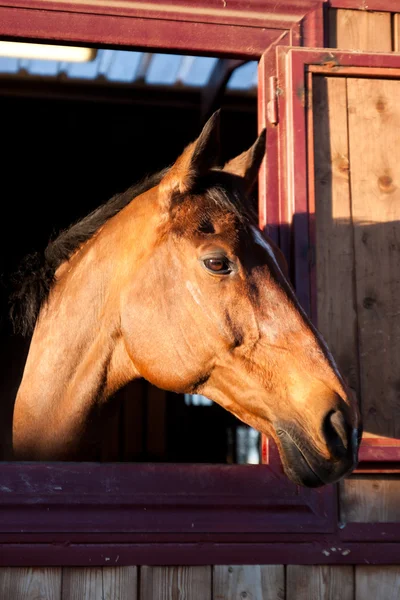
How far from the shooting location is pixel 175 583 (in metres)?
2.38

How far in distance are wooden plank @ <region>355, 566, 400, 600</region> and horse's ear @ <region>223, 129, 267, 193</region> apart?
1.37 metres

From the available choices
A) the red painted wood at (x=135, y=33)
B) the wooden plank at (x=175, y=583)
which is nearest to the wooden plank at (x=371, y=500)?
the wooden plank at (x=175, y=583)

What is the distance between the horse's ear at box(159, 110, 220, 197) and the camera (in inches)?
89.3

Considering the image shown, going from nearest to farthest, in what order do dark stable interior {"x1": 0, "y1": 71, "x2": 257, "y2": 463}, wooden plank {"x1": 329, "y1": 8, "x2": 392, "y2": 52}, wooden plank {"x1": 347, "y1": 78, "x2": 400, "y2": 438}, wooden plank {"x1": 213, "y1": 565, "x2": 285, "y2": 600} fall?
wooden plank {"x1": 213, "y1": 565, "x2": 285, "y2": 600} < wooden plank {"x1": 347, "y1": 78, "x2": 400, "y2": 438} < wooden plank {"x1": 329, "y1": 8, "x2": 392, "y2": 52} < dark stable interior {"x1": 0, "y1": 71, "x2": 257, "y2": 463}

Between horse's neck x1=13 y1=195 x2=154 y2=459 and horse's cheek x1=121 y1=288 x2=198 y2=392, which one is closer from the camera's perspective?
horse's cheek x1=121 y1=288 x2=198 y2=392

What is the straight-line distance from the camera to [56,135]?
577 centimetres

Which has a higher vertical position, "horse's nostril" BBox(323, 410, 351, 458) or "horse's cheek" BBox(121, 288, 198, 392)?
"horse's cheek" BBox(121, 288, 198, 392)

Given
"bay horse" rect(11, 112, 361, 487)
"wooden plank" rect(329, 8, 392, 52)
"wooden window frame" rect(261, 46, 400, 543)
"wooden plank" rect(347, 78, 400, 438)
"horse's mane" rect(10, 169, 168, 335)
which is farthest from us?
"wooden plank" rect(329, 8, 392, 52)

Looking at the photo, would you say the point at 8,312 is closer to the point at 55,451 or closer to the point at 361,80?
the point at 55,451

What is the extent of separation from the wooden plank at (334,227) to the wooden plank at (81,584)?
1102 millimetres

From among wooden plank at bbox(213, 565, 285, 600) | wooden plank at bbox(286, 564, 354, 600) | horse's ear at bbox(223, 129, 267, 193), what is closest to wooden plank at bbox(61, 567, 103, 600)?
wooden plank at bbox(213, 565, 285, 600)

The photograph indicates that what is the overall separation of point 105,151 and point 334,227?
3.62 m

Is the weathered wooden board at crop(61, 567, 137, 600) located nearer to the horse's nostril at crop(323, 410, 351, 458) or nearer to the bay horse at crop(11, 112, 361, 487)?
the bay horse at crop(11, 112, 361, 487)

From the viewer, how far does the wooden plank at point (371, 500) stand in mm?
2584
